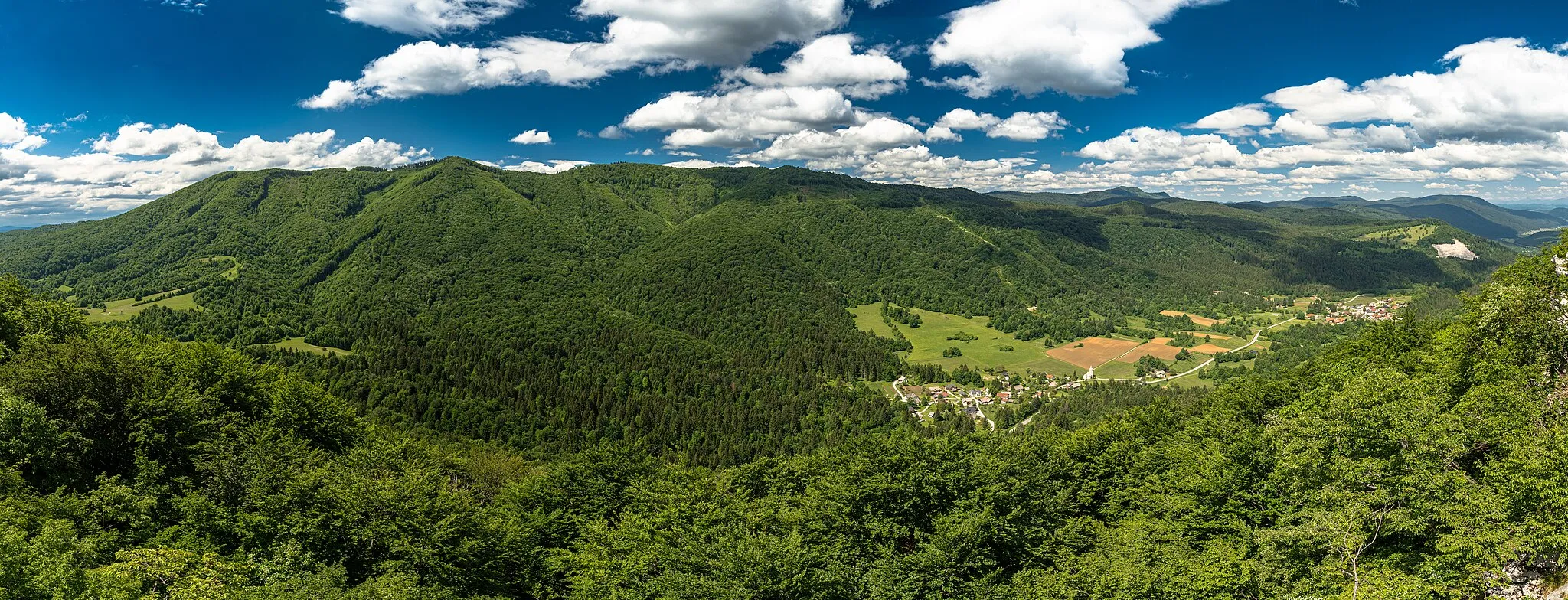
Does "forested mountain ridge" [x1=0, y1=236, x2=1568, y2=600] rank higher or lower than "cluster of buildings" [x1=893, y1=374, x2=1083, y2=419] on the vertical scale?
higher

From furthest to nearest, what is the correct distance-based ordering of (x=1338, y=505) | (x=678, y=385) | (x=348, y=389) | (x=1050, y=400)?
(x=678, y=385) → (x=1050, y=400) → (x=348, y=389) → (x=1338, y=505)

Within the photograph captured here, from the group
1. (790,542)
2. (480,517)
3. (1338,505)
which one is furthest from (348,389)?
(1338,505)

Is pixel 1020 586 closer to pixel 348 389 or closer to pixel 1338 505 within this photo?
pixel 1338 505

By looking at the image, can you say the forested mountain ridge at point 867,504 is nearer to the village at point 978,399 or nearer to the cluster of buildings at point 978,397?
the village at point 978,399

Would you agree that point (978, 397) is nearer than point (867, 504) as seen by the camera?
No

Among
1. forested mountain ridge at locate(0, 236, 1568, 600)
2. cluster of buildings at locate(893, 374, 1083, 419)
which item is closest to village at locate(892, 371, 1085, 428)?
cluster of buildings at locate(893, 374, 1083, 419)

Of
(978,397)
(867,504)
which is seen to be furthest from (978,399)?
(867,504)

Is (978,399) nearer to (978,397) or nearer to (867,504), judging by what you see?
(978,397)

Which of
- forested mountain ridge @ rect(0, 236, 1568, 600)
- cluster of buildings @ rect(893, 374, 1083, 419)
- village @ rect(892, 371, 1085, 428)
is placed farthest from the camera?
cluster of buildings @ rect(893, 374, 1083, 419)

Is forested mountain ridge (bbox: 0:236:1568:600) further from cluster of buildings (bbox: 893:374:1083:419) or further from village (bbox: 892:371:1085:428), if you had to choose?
cluster of buildings (bbox: 893:374:1083:419)
